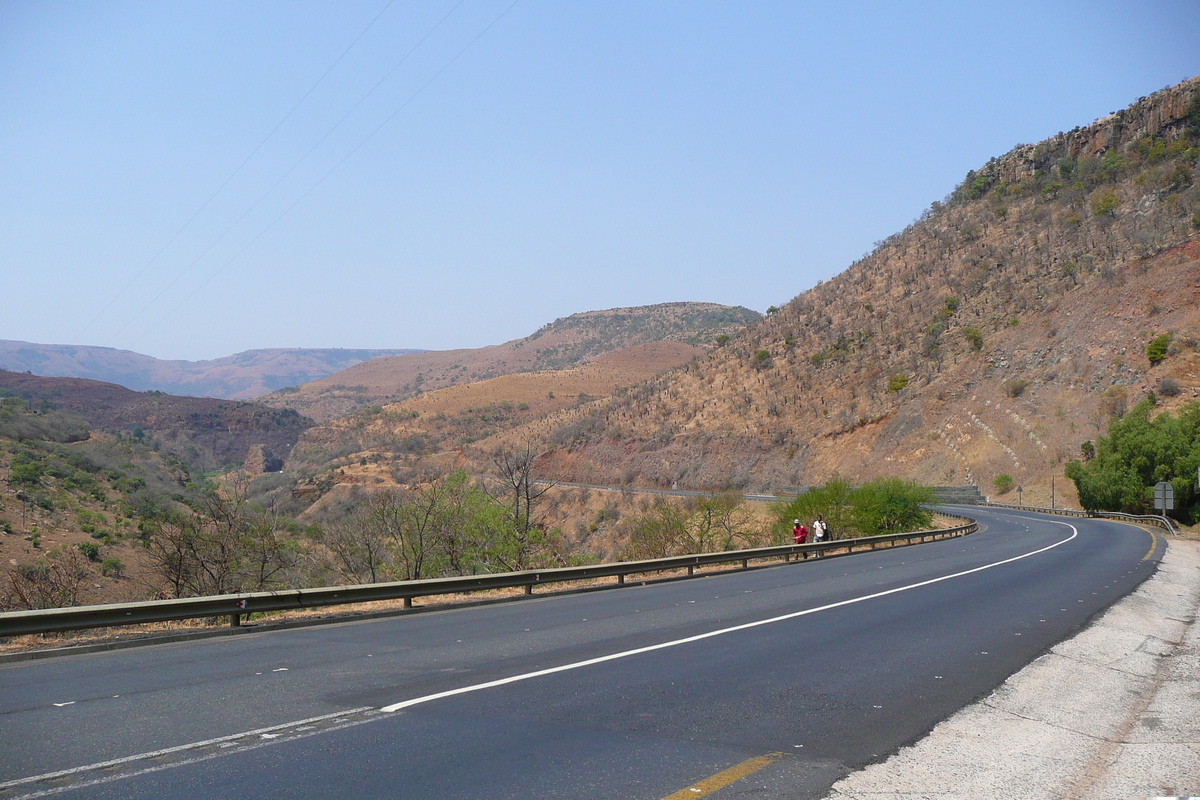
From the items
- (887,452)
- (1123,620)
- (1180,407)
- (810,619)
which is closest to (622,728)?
(810,619)

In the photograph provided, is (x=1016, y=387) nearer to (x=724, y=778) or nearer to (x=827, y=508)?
(x=827, y=508)

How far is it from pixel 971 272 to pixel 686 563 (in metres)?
71.4

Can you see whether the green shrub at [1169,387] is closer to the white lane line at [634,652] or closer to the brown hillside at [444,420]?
the white lane line at [634,652]

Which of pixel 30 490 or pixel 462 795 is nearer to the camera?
pixel 462 795

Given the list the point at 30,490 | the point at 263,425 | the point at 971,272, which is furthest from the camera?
the point at 263,425

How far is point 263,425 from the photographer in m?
111

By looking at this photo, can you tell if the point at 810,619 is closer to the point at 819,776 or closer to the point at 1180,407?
the point at 819,776

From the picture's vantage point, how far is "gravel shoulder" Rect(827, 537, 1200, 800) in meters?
5.57

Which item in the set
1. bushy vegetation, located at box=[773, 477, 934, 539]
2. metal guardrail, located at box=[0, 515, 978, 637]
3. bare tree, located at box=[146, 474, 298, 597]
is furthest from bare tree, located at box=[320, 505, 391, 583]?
bushy vegetation, located at box=[773, 477, 934, 539]

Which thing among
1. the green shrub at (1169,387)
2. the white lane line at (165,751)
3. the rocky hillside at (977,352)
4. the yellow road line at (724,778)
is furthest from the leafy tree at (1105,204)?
the white lane line at (165,751)

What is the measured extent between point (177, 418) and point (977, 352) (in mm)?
87364

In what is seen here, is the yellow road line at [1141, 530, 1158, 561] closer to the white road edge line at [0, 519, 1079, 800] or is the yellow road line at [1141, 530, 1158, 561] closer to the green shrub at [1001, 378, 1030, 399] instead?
the white road edge line at [0, 519, 1079, 800]

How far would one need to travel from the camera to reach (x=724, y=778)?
5570 mm

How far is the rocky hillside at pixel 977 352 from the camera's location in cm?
6581
